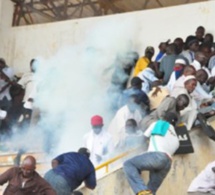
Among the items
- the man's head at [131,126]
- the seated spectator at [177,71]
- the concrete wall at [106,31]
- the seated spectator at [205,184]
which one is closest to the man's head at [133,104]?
the man's head at [131,126]

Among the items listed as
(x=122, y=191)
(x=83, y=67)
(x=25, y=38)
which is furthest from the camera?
(x=25, y=38)

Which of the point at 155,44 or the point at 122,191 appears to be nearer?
the point at 122,191

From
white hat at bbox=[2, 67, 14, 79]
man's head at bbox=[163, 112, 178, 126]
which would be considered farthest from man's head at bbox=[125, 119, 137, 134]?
white hat at bbox=[2, 67, 14, 79]

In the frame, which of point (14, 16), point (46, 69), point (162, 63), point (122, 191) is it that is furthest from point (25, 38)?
point (122, 191)

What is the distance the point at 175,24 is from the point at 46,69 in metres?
2.53

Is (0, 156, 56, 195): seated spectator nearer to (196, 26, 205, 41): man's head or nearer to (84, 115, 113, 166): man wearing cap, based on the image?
(84, 115, 113, 166): man wearing cap

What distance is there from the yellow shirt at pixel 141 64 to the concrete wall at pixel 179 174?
2547mm

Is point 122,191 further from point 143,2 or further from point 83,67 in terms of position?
point 143,2

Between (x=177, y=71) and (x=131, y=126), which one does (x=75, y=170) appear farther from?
(x=177, y=71)

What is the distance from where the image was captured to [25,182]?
638cm

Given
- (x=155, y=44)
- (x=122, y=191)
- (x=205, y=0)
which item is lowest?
(x=122, y=191)

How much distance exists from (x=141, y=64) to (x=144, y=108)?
2.07m

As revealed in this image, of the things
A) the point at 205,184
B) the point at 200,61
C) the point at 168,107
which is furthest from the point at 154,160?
the point at 200,61

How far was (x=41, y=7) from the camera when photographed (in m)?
14.9
